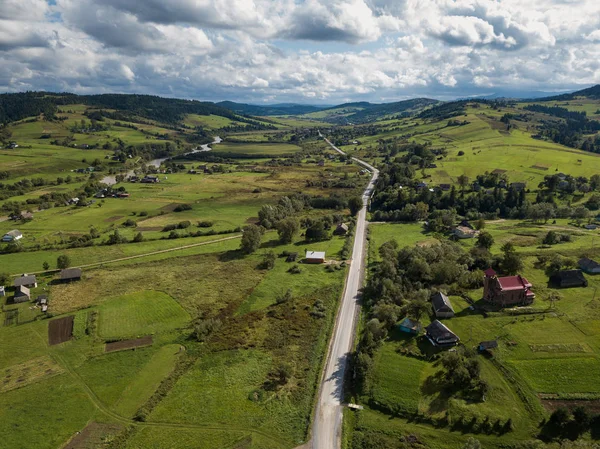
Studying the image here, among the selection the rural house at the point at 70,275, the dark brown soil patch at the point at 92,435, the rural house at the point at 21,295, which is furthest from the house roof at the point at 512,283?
the rural house at the point at 21,295

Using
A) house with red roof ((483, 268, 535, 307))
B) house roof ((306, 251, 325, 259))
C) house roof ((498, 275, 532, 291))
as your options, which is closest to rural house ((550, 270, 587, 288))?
house with red roof ((483, 268, 535, 307))

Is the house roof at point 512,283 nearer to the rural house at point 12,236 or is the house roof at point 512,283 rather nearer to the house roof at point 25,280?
the house roof at point 25,280

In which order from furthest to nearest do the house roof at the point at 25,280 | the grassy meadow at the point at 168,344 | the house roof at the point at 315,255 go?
the house roof at the point at 315,255
the house roof at the point at 25,280
the grassy meadow at the point at 168,344

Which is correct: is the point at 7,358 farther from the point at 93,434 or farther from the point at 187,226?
the point at 187,226

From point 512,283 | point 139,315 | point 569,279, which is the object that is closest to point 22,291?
point 139,315

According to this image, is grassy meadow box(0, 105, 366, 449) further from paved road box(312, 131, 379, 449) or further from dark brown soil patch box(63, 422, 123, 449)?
paved road box(312, 131, 379, 449)

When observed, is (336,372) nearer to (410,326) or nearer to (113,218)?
(410,326)
